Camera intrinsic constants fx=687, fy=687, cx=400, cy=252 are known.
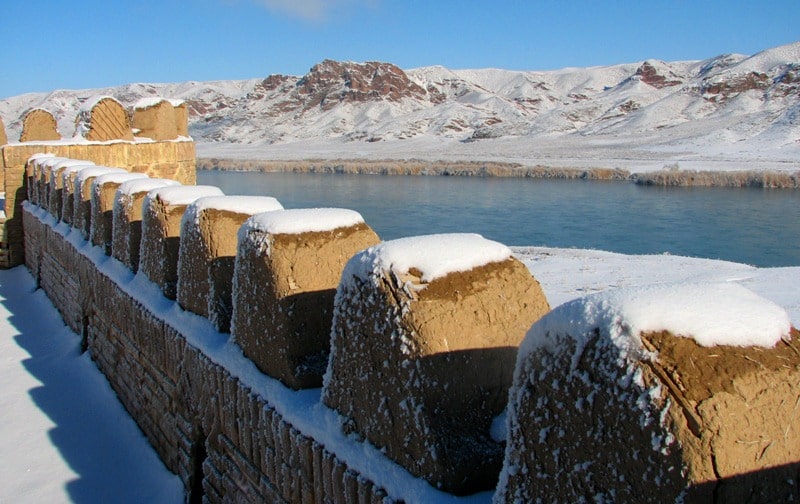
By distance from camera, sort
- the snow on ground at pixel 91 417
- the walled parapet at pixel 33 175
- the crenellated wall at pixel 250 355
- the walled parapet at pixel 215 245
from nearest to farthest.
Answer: the crenellated wall at pixel 250 355 → the snow on ground at pixel 91 417 → the walled parapet at pixel 215 245 → the walled parapet at pixel 33 175

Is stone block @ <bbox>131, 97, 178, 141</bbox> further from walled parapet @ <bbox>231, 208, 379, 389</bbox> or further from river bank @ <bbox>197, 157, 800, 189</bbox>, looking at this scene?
river bank @ <bbox>197, 157, 800, 189</bbox>

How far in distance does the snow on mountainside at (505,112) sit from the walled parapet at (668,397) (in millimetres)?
32499

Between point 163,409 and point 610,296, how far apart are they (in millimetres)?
3055

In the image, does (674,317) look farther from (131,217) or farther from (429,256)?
(131,217)

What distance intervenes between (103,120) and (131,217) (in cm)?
635

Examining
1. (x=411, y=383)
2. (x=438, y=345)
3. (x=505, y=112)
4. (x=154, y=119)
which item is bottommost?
(x=411, y=383)

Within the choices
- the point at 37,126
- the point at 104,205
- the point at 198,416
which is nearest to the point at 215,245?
the point at 198,416

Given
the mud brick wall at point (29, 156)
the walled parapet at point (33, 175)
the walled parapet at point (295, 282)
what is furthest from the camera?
the mud brick wall at point (29, 156)

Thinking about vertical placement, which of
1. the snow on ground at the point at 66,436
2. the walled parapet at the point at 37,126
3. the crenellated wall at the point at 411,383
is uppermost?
the walled parapet at the point at 37,126

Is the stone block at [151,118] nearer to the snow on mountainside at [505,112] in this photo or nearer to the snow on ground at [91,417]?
the snow on ground at [91,417]

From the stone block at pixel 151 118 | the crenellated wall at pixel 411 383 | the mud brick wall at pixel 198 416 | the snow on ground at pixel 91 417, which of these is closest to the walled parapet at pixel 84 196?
the snow on ground at pixel 91 417

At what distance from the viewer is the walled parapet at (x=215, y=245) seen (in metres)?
3.18

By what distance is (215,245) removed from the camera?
3.19 meters

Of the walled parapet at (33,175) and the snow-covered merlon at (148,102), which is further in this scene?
the snow-covered merlon at (148,102)
